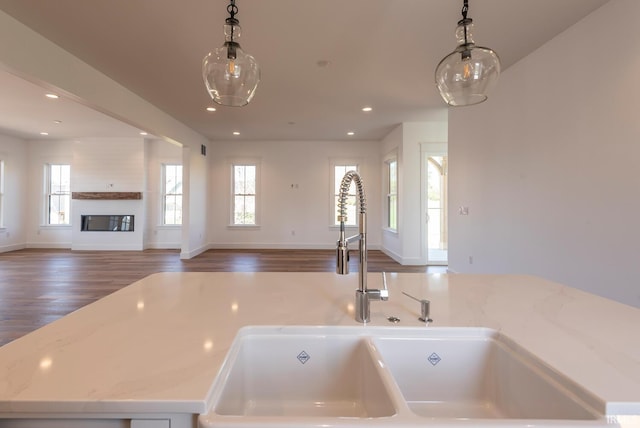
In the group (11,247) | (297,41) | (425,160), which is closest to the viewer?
(297,41)

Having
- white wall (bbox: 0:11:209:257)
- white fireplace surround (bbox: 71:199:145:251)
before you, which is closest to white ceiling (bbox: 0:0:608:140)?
white wall (bbox: 0:11:209:257)

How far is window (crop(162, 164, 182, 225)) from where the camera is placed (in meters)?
7.28

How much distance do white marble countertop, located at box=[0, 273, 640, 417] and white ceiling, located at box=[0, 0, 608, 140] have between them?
2146 millimetres

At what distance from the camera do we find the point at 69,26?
2.56m

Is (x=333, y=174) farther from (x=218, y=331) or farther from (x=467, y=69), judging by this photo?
(x=218, y=331)

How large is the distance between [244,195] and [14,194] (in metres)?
5.30

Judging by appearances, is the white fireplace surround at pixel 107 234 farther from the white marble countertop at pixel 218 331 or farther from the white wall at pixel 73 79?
the white marble countertop at pixel 218 331

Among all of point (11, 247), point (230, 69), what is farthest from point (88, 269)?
point (230, 69)

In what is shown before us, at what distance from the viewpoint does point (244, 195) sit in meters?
7.36

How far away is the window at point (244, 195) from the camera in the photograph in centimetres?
734

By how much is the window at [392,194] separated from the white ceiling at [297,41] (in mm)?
1746

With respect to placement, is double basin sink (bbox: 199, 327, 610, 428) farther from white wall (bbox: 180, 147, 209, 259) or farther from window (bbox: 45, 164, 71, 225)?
window (bbox: 45, 164, 71, 225)

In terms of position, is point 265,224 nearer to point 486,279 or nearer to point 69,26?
point 69,26

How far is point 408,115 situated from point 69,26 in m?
4.49
